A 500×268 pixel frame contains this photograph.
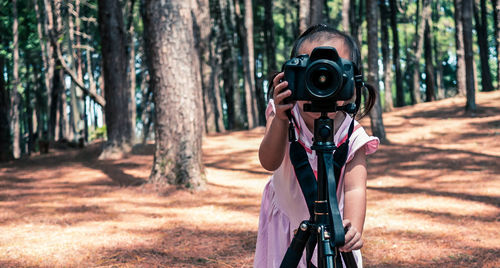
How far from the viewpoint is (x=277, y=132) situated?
1765mm

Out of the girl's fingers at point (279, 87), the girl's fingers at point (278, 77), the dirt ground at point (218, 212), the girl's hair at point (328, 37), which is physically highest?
the girl's hair at point (328, 37)

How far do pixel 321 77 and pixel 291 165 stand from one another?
0.53 metres

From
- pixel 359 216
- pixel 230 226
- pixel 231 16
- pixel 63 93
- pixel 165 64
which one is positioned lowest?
pixel 230 226

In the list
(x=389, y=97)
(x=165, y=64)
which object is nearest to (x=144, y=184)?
(x=165, y=64)

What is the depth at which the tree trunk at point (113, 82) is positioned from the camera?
35.3 ft

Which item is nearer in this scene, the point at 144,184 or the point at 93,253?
the point at 93,253

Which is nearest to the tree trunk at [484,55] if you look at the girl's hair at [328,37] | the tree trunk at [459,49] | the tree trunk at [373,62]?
the tree trunk at [459,49]

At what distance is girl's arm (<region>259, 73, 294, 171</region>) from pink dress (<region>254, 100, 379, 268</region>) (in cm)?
14

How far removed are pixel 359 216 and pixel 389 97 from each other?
1830 cm

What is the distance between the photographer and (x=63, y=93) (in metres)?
24.8

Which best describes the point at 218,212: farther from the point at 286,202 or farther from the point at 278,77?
the point at 278,77

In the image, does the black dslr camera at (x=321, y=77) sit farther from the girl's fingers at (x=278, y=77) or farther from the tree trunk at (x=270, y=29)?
the tree trunk at (x=270, y=29)

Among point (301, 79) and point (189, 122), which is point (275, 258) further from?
point (189, 122)

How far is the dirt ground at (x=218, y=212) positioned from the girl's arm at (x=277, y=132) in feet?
6.25
